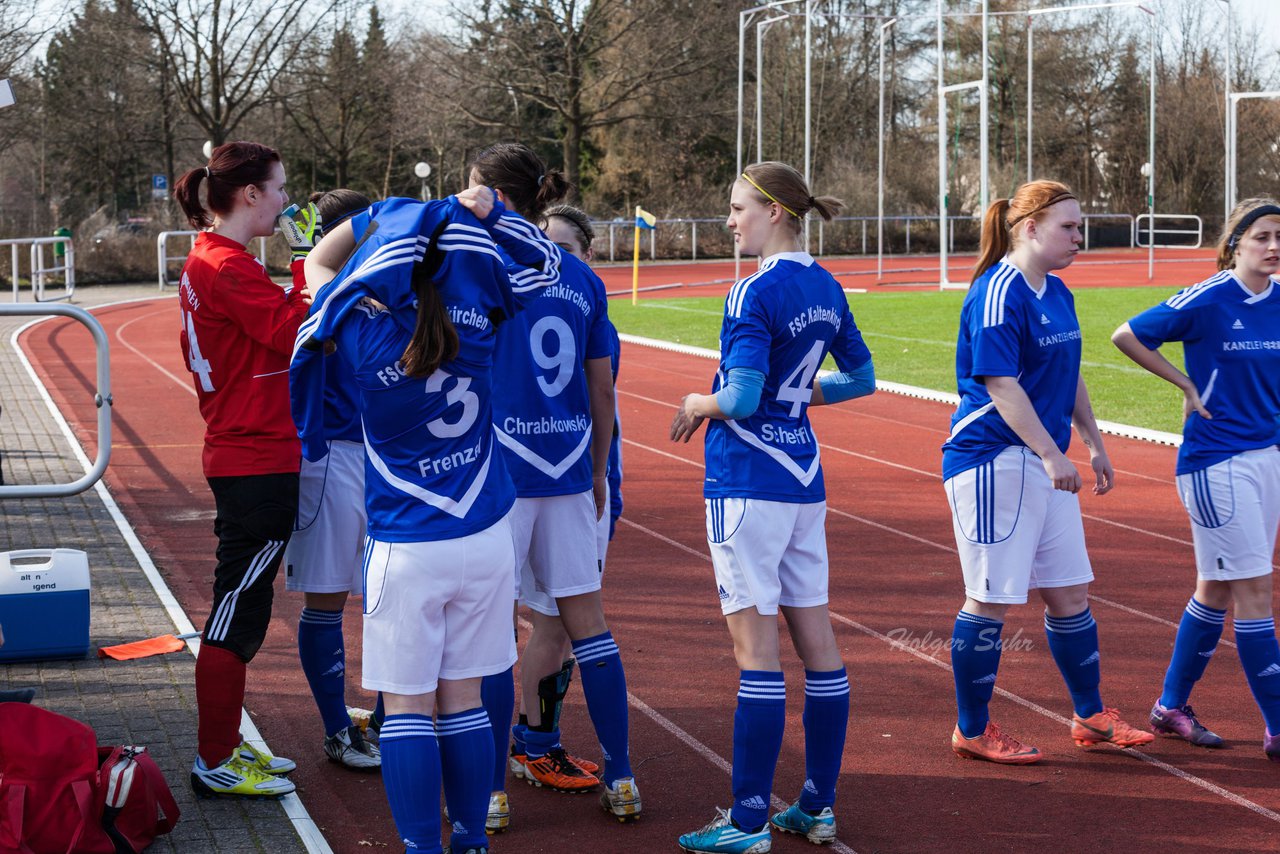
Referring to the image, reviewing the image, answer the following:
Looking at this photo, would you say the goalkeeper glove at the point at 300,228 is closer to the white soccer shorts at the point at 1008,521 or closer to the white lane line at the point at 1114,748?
the white soccer shorts at the point at 1008,521

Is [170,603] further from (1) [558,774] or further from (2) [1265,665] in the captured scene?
(2) [1265,665]

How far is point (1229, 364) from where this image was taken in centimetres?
494

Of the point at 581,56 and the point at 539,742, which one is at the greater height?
the point at 581,56

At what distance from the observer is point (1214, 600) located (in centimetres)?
506

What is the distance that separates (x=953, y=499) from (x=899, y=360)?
1435cm

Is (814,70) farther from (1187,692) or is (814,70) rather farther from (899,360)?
(1187,692)

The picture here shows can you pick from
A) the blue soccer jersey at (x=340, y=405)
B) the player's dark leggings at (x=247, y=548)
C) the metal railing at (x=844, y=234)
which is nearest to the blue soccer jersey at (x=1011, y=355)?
the blue soccer jersey at (x=340, y=405)

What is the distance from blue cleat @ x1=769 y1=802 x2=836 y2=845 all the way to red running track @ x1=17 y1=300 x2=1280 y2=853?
0.06 metres

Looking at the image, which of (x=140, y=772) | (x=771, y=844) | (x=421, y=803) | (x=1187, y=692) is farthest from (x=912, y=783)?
(x=140, y=772)

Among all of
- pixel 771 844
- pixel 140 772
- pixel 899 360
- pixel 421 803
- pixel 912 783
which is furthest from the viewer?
pixel 899 360

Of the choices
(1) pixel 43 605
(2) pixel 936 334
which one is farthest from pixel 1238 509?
(2) pixel 936 334

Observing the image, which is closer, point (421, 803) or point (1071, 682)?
point (421, 803)

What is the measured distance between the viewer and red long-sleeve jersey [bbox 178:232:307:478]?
415 centimetres

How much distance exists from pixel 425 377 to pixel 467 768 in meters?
1.01
